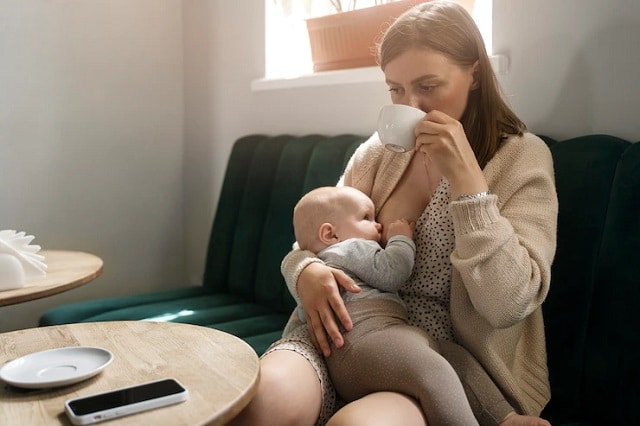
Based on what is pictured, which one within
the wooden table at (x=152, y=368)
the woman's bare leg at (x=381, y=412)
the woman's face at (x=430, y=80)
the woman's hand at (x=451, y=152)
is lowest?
the woman's bare leg at (x=381, y=412)

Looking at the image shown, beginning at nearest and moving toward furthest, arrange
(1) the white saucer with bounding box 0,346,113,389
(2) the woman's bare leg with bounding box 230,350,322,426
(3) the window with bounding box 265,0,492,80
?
(1) the white saucer with bounding box 0,346,113,389 < (2) the woman's bare leg with bounding box 230,350,322,426 < (3) the window with bounding box 265,0,492,80

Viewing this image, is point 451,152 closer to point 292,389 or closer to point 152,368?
point 292,389

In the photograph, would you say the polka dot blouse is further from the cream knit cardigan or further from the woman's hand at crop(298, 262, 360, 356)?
the woman's hand at crop(298, 262, 360, 356)

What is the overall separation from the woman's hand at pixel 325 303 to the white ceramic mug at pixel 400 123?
0.29m

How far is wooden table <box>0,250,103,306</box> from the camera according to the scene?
1690mm

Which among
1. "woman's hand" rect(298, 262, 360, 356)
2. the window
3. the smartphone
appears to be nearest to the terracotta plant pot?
the window

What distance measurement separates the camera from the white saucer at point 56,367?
3.28 feet

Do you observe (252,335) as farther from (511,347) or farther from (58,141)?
(58,141)

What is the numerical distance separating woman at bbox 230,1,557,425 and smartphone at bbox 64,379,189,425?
0.19 metres

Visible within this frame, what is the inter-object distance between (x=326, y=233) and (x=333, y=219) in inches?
1.3

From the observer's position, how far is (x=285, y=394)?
1.13 meters

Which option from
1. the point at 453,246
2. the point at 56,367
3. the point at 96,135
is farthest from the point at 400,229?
the point at 96,135

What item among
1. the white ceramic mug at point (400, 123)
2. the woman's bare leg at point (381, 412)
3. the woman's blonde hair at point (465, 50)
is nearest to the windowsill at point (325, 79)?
the woman's blonde hair at point (465, 50)

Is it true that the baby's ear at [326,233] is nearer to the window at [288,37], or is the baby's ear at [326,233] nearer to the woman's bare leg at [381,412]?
the woman's bare leg at [381,412]
